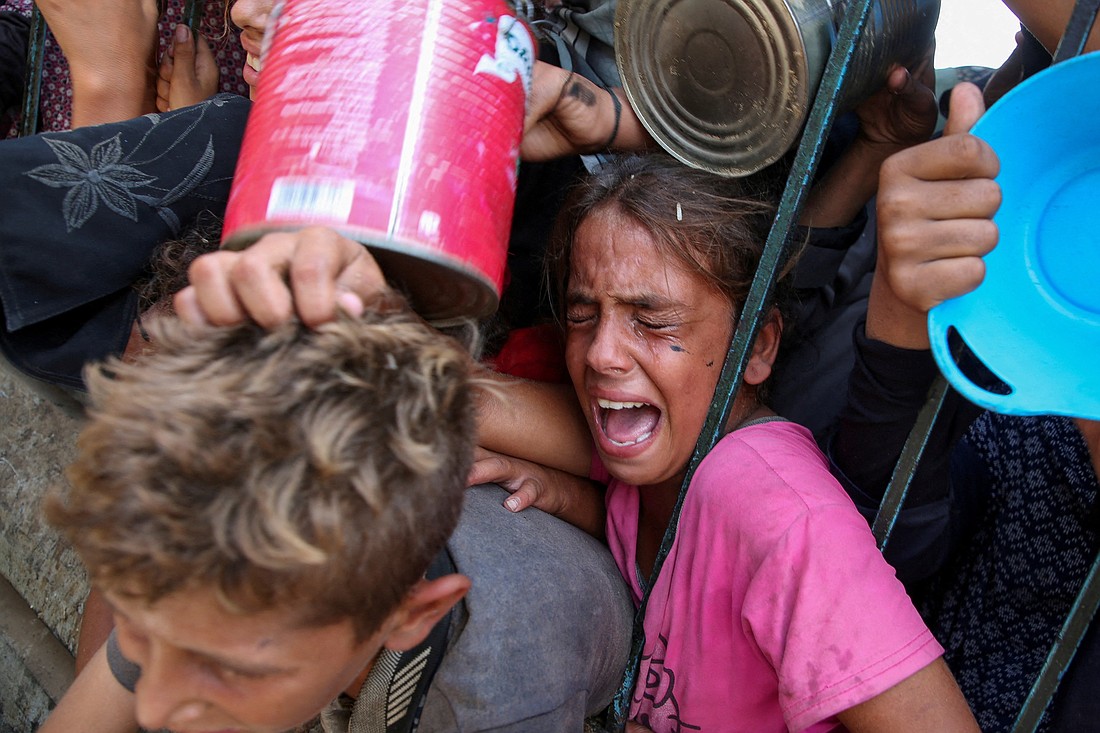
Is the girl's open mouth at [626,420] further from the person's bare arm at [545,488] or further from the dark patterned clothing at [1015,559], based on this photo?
the dark patterned clothing at [1015,559]

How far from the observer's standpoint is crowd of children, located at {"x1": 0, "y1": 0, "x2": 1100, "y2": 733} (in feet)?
3.16

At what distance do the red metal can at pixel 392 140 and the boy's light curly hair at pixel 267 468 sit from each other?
15 cm

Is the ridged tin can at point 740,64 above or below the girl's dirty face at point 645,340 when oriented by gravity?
above

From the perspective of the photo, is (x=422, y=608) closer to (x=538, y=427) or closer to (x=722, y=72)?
(x=538, y=427)

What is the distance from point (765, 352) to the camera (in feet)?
6.28

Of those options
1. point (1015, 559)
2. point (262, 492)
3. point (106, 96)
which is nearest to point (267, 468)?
point (262, 492)

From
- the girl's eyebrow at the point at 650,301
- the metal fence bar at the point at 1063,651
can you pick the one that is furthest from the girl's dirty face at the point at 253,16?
the metal fence bar at the point at 1063,651

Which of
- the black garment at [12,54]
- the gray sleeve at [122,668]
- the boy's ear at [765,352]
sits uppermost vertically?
the black garment at [12,54]

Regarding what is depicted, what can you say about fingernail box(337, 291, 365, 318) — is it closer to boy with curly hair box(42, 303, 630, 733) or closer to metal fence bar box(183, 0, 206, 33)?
boy with curly hair box(42, 303, 630, 733)

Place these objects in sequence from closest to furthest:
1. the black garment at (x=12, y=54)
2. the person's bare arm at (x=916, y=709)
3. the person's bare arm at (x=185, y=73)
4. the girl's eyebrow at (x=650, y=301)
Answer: the person's bare arm at (x=916, y=709), the girl's eyebrow at (x=650, y=301), the person's bare arm at (x=185, y=73), the black garment at (x=12, y=54)

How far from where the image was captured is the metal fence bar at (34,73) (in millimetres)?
2543

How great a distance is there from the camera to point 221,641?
38.7 inches

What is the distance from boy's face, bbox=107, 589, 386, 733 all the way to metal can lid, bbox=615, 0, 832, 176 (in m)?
1.01

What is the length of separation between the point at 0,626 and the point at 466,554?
6.19ft
